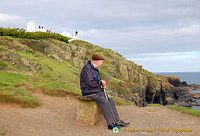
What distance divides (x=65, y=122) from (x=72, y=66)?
68.1 feet

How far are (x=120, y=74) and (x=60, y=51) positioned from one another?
13063 mm

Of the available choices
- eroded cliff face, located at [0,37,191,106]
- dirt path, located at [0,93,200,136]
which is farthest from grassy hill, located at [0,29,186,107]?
dirt path, located at [0,93,200,136]

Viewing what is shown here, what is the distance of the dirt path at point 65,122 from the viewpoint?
6.16m

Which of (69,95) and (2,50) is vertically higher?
(2,50)

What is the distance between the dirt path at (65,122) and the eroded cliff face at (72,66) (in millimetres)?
8838

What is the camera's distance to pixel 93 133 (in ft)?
21.6

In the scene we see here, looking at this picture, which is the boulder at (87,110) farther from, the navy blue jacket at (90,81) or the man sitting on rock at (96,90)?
the navy blue jacket at (90,81)

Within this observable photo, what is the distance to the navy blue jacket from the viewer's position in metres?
7.52

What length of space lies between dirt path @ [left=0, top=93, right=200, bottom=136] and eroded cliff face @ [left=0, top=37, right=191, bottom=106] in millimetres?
8838

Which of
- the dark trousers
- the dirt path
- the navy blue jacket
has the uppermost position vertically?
the navy blue jacket

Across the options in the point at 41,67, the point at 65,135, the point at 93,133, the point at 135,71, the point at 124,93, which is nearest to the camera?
the point at 65,135

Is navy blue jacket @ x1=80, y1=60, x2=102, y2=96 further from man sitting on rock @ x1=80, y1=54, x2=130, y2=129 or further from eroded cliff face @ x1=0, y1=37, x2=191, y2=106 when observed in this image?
eroded cliff face @ x1=0, y1=37, x2=191, y2=106

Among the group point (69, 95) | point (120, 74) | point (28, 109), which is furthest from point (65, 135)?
point (120, 74)

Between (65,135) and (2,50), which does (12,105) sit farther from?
(2,50)
